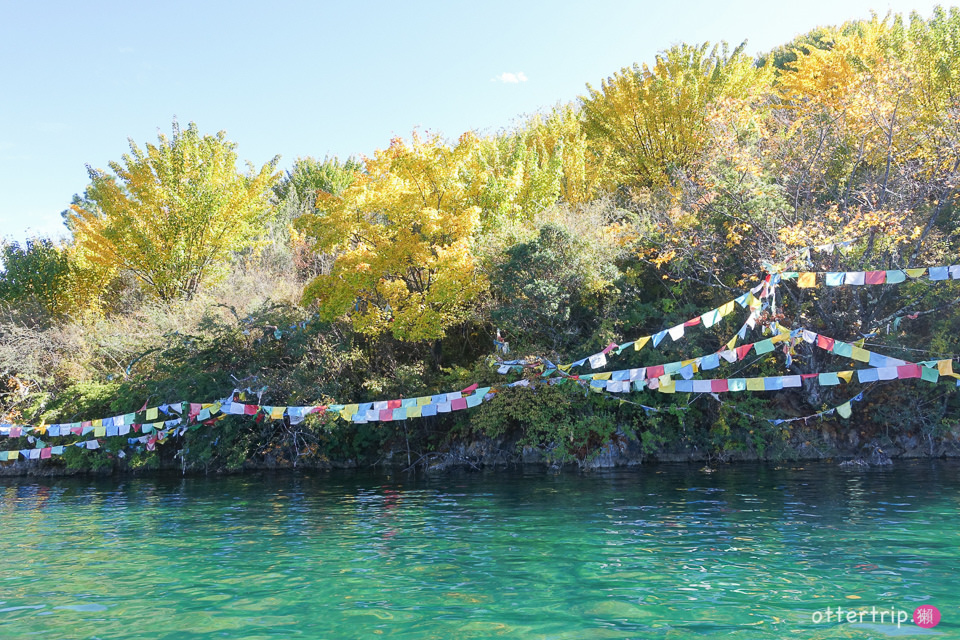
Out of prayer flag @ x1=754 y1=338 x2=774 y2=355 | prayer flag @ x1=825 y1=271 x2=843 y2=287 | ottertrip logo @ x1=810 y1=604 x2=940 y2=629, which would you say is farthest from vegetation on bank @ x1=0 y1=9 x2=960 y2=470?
ottertrip logo @ x1=810 y1=604 x2=940 y2=629

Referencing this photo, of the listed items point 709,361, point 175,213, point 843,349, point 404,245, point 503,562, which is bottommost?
point 503,562

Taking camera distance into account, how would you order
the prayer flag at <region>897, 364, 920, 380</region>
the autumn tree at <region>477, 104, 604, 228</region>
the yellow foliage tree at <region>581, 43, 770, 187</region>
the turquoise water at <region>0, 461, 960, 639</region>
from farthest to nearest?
the yellow foliage tree at <region>581, 43, 770, 187</region>, the autumn tree at <region>477, 104, 604, 228</region>, the prayer flag at <region>897, 364, 920, 380</region>, the turquoise water at <region>0, 461, 960, 639</region>

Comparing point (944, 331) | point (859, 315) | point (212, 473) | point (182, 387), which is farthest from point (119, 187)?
point (944, 331)

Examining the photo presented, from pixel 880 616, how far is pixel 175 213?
27082 millimetres

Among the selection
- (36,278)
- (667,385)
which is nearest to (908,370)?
(667,385)

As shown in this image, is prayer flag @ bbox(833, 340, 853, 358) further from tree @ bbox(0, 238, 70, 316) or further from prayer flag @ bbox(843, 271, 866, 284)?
tree @ bbox(0, 238, 70, 316)

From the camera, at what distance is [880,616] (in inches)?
201

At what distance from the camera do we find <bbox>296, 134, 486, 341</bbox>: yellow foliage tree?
18109mm

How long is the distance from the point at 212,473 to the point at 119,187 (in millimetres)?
14359

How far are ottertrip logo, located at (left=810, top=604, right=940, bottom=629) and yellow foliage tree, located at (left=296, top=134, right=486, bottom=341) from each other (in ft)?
44.4

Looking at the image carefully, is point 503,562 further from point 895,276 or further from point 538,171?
point 538,171

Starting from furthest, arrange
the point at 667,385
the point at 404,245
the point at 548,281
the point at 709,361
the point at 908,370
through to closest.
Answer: the point at 404,245, the point at 548,281, the point at 667,385, the point at 709,361, the point at 908,370

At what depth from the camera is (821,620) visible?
5062 millimetres

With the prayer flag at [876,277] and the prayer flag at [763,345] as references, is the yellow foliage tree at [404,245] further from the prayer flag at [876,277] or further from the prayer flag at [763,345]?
the prayer flag at [876,277]
